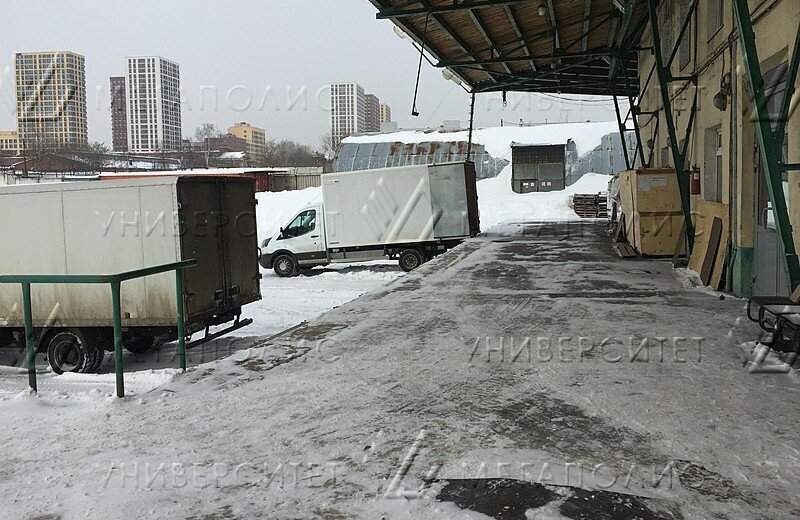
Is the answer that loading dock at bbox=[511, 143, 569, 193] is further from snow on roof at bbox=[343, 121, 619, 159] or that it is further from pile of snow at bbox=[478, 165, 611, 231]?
snow on roof at bbox=[343, 121, 619, 159]

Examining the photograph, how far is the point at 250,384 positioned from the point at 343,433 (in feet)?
4.87

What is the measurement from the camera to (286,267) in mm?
19859

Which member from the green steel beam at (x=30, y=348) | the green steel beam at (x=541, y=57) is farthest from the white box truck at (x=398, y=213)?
the green steel beam at (x=30, y=348)

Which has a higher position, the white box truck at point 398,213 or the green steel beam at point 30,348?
the white box truck at point 398,213

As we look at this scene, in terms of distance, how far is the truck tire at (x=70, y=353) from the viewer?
32.0ft

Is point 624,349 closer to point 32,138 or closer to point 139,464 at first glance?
point 139,464

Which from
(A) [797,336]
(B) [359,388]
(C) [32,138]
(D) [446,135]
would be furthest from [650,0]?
(C) [32,138]

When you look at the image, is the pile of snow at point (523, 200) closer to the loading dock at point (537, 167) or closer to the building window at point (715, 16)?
the loading dock at point (537, 167)

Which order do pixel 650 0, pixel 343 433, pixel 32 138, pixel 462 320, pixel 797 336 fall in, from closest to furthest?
1. pixel 343 433
2. pixel 797 336
3. pixel 462 320
4. pixel 650 0
5. pixel 32 138

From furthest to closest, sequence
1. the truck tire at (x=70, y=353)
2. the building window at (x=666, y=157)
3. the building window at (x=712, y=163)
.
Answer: the building window at (x=666, y=157) < the building window at (x=712, y=163) < the truck tire at (x=70, y=353)

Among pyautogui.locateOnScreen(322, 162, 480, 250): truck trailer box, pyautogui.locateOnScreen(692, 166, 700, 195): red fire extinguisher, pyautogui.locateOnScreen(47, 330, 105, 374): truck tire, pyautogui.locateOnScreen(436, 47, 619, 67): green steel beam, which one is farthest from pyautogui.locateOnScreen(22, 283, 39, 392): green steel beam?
pyautogui.locateOnScreen(436, 47, 619, 67): green steel beam

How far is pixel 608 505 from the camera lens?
10.7ft

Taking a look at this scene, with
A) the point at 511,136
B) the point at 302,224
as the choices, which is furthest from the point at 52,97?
the point at 302,224

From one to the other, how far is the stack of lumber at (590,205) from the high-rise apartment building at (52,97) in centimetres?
4517
